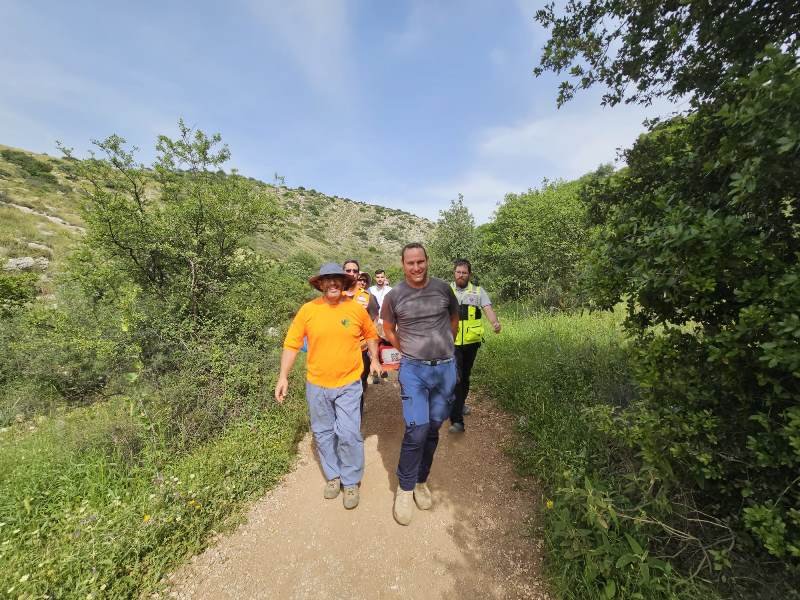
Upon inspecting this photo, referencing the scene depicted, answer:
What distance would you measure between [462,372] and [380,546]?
6.72 feet

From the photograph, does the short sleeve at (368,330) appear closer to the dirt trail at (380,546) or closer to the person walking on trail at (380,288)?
the dirt trail at (380,546)

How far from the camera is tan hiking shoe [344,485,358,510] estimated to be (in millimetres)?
3148

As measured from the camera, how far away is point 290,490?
11.2ft

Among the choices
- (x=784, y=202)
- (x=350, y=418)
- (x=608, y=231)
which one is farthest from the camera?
(x=350, y=418)

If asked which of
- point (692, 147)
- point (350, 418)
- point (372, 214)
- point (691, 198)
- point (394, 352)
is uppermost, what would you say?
point (372, 214)

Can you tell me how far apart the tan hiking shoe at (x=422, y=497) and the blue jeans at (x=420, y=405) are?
164 mm

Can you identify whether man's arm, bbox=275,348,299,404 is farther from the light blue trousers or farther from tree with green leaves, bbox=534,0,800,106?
tree with green leaves, bbox=534,0,800,106

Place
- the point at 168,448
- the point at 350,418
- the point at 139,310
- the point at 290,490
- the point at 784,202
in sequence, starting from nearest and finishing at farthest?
the point at 784,202, the point at 350,418, the point at 290,490, the point at 168,448, the point at 139,310

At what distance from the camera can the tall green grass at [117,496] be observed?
2307mm

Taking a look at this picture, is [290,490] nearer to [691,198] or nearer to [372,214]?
[691,198]

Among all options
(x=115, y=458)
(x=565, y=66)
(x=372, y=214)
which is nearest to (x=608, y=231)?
(x=565, y=66)

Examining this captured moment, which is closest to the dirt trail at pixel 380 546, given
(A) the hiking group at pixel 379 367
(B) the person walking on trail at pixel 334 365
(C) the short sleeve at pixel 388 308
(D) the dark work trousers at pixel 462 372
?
(A) the hiking group at pixel 379 367

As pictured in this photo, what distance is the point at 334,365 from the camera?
304cm

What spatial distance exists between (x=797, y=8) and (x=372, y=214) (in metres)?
61.2
